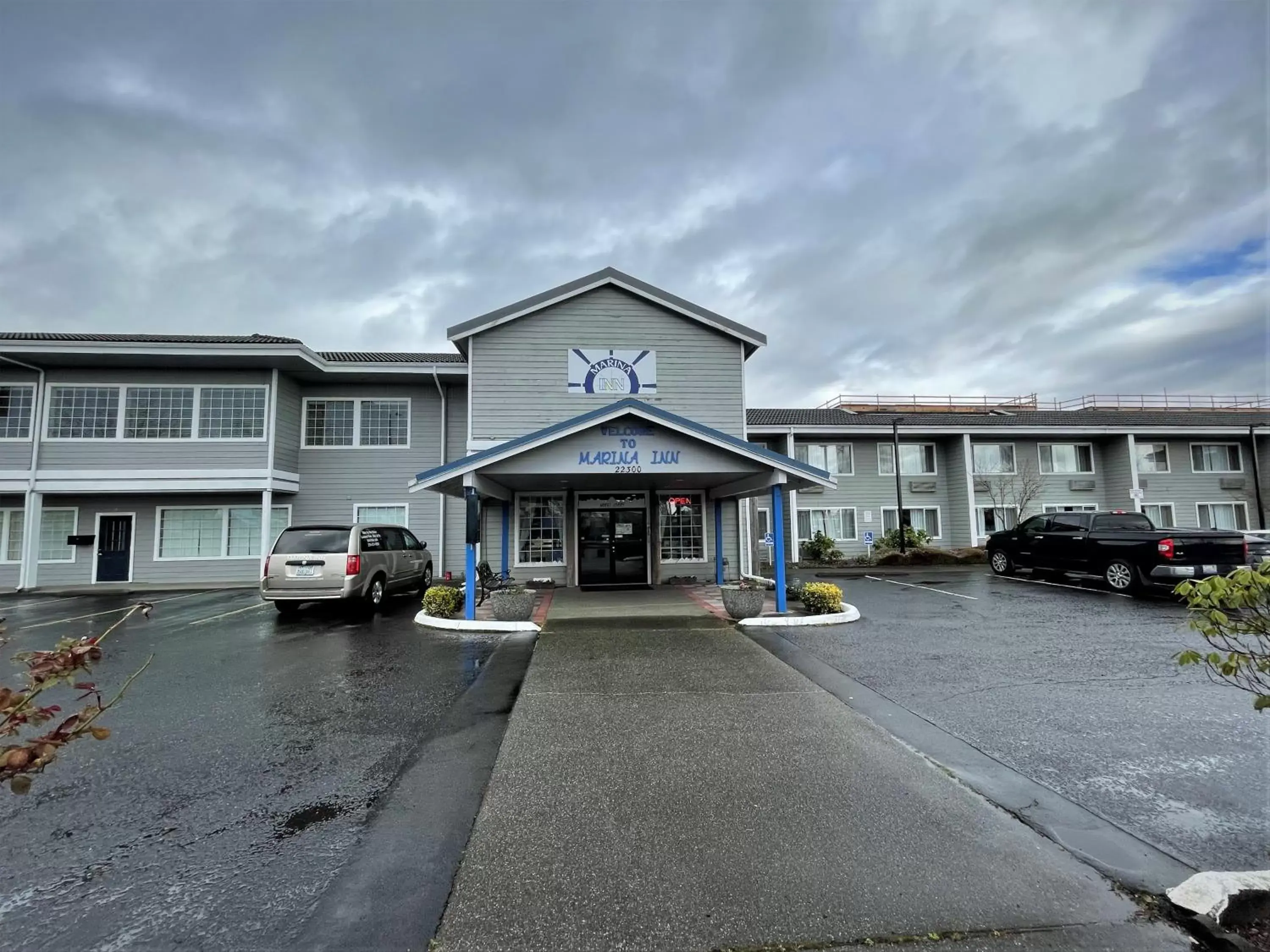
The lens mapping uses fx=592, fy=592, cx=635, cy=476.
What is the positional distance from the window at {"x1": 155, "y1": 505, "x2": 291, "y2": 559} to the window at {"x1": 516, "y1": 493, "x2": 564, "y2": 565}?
726cm

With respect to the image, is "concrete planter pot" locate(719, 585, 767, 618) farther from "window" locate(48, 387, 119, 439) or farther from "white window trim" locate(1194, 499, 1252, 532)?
"white window trim" locate(1194, 499, 1252, 532)

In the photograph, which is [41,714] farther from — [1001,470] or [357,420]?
[1001,470]

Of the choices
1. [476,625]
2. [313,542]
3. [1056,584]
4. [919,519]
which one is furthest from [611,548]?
[919,519]

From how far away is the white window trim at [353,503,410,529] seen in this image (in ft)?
56.7

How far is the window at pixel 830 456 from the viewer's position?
80.8 feet

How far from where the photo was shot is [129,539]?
55.1 ft

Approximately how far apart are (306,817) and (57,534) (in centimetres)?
1940

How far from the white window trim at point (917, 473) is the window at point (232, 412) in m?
21.3

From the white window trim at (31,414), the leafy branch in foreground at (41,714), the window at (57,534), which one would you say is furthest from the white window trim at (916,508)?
the white window trim at (31,414)

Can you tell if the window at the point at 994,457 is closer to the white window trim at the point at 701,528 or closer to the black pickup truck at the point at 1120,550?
the black pickup truck at the point at 1120,550

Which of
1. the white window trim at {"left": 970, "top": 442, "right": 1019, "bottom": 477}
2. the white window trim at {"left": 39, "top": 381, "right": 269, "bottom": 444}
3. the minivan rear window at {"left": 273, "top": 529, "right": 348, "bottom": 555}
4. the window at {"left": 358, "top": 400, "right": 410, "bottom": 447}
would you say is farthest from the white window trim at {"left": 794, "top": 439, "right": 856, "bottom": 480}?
the white window trim at {"left": 39, "top": 381, "right": 269, "bottom": 444}

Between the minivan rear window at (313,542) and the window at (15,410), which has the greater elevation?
the window at (15,410)

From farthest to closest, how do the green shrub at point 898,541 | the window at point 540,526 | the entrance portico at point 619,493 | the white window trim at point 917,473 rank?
1. the white window trim at point 917,473
2. the green shrub at point 898,541
3. the window at point 540,526
4. the entrance portico at point 619,493

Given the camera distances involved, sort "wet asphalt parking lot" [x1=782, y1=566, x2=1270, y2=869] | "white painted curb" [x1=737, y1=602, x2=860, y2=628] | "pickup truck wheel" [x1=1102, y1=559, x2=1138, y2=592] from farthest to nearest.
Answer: "pickup truck wheel" [x1=1102, y1=559, x2=1138, y2=592] < "white painted curb" [x1=737, y1=602, x2=860, y2=628] < "wet asphalt parking lot" [x1=782, y1=566, x2=1270, y2=869]
